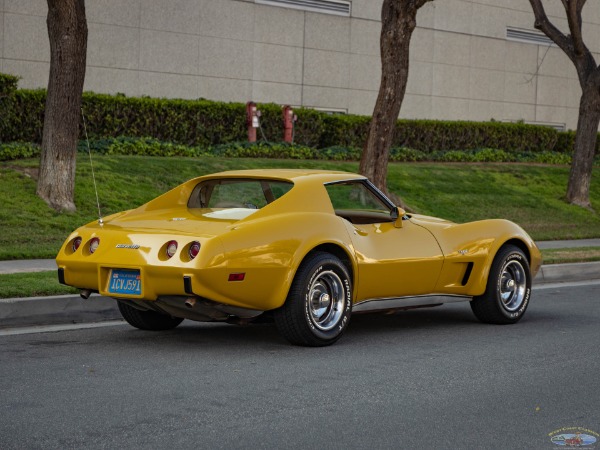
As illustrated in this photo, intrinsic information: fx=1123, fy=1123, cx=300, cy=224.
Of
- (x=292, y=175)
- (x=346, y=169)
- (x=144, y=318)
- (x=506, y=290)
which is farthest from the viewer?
(x=346, y=169)

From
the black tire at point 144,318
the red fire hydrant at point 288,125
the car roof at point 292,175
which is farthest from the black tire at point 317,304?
the red fire hydrant at point 288,125

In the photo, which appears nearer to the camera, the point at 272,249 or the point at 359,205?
the point at 272,249

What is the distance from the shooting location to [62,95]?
16.6 metres

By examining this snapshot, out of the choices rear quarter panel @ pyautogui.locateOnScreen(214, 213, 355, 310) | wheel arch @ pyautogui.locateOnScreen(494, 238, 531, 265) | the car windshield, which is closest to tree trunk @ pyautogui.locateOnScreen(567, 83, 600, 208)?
wheel arch @ pyautogui.locateOnScreen(494, 238, 531, 265)

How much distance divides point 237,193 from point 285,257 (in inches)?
44.5

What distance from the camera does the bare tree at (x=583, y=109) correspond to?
25.4 metres

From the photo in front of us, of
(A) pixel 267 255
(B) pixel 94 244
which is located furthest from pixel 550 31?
(B) pixel 94 244

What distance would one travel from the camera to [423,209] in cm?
2233

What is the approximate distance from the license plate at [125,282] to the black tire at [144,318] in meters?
1.06

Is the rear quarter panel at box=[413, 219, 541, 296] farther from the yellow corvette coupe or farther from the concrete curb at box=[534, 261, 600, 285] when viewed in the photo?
the concrete curb at box=[534, 261, 600, 285]

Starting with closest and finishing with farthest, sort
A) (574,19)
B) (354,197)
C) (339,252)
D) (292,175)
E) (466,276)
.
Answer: (339,252)
(354,197)
(292,175)
(466,276)
(574,19)

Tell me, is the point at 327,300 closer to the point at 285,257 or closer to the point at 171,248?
the point at 285,257

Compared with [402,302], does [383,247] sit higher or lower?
higher

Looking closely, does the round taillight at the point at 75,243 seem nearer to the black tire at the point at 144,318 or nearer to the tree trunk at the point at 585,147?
the black tire at the point at 144,318
